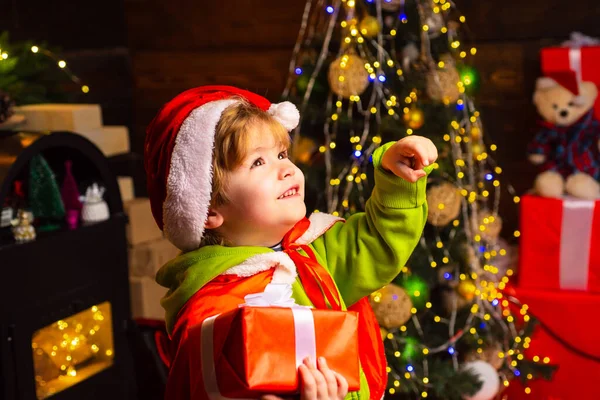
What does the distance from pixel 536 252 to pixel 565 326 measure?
0.27 meters

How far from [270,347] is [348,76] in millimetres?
1468

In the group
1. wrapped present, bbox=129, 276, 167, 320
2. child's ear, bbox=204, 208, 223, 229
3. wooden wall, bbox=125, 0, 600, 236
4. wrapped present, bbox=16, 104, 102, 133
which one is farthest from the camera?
A: wrapped present, bbox=129, 276, 167, 320

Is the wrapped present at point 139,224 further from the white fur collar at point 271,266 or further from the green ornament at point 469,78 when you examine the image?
the white fur collar at point 271,266

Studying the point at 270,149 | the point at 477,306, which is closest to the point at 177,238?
the point at 270,149

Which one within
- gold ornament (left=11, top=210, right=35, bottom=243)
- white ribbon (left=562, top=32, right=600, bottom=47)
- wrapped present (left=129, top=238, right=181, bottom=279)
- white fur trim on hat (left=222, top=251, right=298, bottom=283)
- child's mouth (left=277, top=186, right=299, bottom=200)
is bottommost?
wrapped present (left=129, top=238, right=181, bottom=279)

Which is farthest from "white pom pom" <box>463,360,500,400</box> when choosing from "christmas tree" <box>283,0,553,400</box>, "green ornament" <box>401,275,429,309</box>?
"green ornament" <box>401,275,429,309</box>

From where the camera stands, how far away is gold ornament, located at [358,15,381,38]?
8.22 feet

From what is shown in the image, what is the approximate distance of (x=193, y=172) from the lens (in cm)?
138

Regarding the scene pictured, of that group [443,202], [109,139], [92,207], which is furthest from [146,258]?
[443,202]

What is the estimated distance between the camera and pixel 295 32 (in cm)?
339

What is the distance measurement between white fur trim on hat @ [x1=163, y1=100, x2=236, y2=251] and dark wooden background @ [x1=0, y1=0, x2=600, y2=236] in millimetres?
1869

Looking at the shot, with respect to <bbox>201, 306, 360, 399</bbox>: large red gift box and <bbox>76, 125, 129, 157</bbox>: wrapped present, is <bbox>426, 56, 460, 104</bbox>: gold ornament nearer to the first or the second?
<bbox>76, 125, 129, 157</bbox>: wrapped present

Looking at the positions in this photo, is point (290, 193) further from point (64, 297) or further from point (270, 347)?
point (64, 297)

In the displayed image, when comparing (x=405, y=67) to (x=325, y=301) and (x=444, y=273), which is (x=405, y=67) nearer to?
(x=444, y=273)
